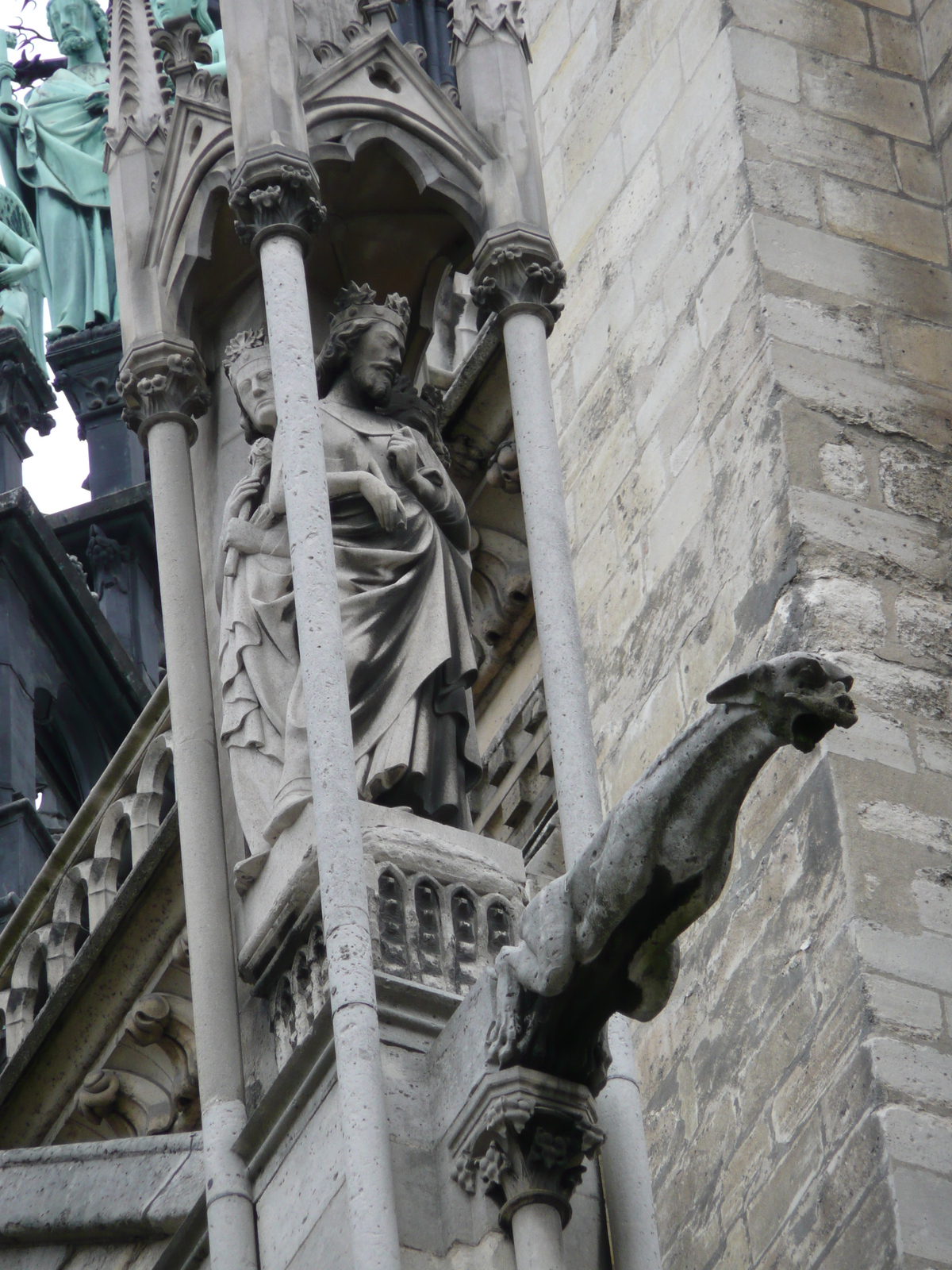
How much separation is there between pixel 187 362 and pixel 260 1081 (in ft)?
5.20

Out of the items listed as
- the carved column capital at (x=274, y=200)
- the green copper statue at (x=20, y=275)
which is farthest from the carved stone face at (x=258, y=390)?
the green copper statue at (x=20, y=275)

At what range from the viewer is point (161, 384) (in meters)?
6.70

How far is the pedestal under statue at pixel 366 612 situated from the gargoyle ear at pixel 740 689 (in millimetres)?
1197

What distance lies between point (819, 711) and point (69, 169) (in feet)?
40.8

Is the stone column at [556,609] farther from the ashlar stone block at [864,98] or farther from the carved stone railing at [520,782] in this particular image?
the carved stone railing at [520,782]

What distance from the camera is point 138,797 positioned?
10.4 meters

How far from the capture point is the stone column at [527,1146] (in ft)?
17.4

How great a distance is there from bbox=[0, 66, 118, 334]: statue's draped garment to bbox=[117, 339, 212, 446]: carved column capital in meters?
9.80

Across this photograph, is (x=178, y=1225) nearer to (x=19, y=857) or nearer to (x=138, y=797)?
(x=138, y=797)

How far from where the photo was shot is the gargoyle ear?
194 inches

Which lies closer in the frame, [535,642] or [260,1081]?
[260,1081]

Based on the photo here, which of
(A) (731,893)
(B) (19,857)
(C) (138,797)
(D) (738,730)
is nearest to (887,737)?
(A) (731,893)

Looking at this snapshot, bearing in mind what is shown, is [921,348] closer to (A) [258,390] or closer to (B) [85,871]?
(A) [258,390]

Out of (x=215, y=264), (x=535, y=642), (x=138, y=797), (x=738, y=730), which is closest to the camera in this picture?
(x=738, y=730)
